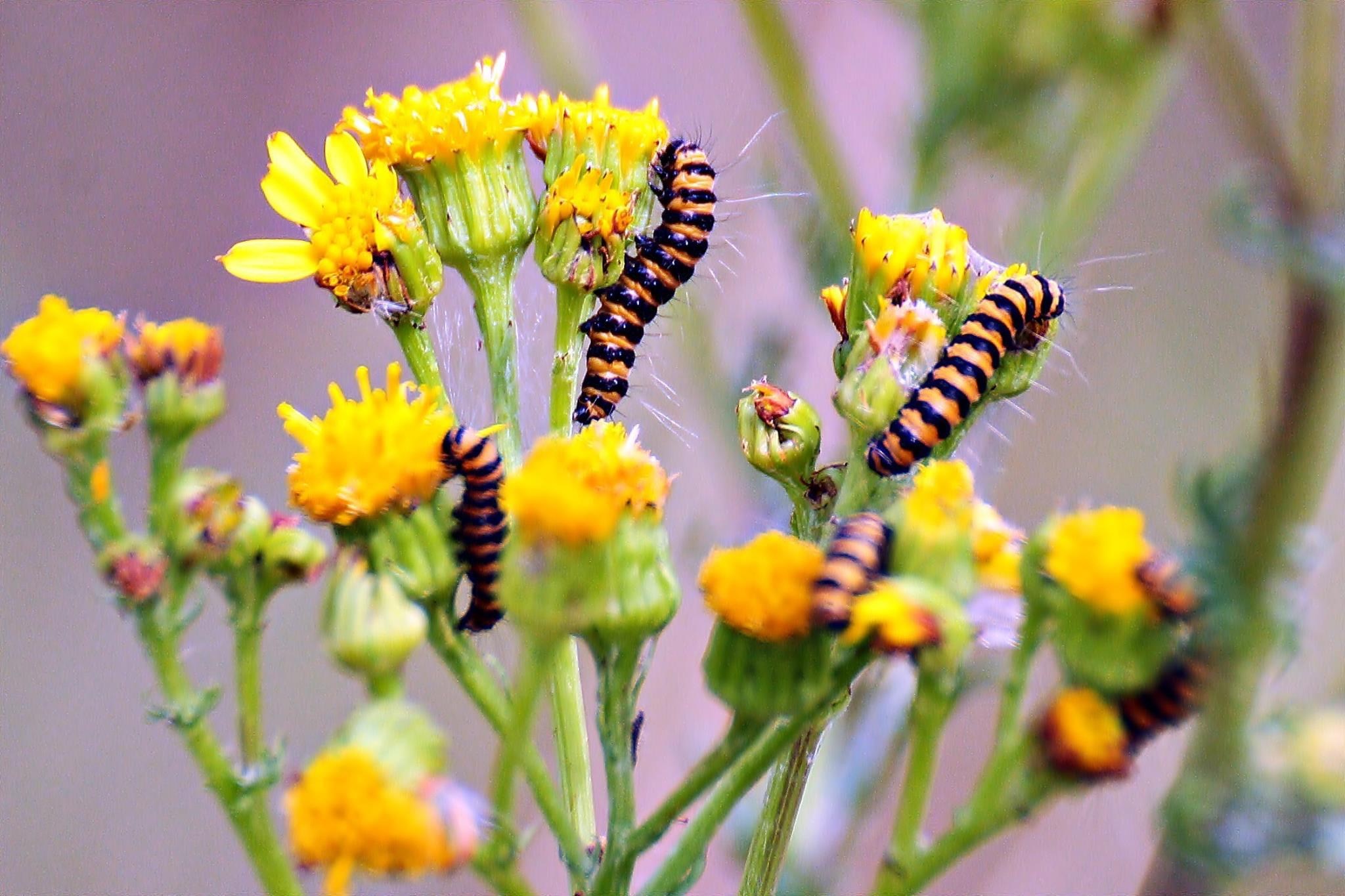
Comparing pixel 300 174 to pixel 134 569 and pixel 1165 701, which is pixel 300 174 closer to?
pixel 134 569

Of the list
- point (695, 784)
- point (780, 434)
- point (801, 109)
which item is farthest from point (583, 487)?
point (801, 109)

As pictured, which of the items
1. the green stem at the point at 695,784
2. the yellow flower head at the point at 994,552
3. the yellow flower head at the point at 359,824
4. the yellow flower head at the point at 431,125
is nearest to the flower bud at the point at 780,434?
the yellow flower head at the point at 994,552

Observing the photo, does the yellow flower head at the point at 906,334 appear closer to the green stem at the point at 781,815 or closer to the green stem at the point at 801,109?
the green stem at the point at 781,815

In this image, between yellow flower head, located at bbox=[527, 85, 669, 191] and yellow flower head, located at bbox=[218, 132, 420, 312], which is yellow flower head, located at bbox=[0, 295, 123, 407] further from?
yellow flower head, located at bbox=[527, 85, 669, 191]

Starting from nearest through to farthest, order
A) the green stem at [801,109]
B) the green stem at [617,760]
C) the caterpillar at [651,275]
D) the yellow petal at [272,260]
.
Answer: the green stem at [617,760], the yellow petal at [272,260], the caterpillar at [651,275], the green stem at [801,109]

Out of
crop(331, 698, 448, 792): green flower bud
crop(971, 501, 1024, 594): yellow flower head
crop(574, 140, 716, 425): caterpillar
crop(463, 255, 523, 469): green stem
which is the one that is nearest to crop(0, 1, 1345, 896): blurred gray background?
crop(574, 140, 716, 425): caterpillar

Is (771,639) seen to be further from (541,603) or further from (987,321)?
(987,321)
